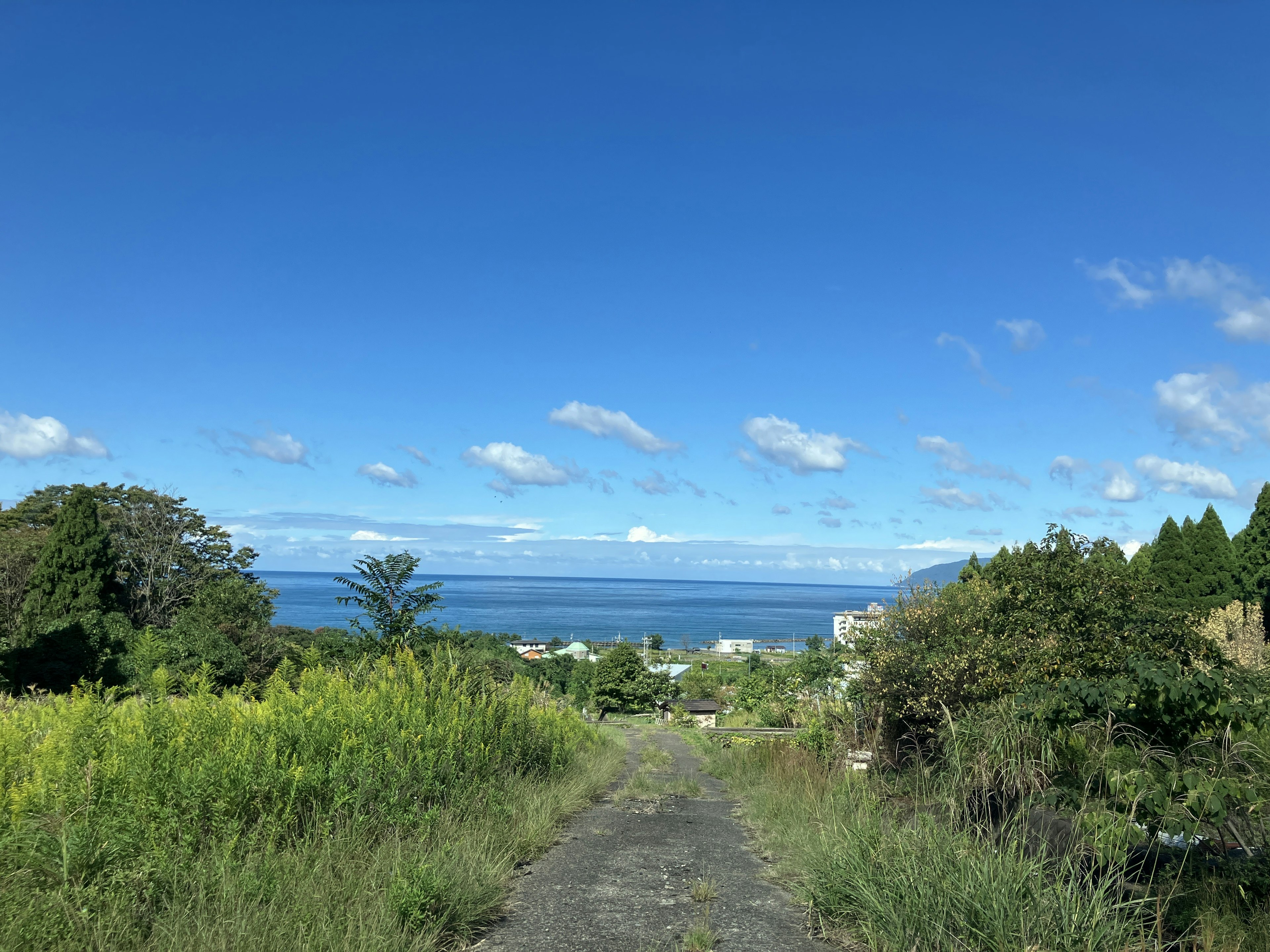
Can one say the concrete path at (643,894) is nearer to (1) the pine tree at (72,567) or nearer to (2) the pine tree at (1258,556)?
(1) the pine tree at (72,567)

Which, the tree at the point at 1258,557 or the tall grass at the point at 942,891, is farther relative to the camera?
the tree at the point at 1258,557

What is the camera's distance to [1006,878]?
4.41m

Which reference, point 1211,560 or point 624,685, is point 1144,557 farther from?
point 624,685

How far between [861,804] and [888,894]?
235cm

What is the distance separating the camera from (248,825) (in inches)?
207

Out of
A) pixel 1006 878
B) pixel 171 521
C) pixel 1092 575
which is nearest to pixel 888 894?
pixel 1006 878

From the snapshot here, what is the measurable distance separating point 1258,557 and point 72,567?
48.6 m

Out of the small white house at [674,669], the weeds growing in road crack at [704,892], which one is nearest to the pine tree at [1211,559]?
the small white house at [674,669]

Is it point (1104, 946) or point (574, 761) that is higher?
point (1104, 946)

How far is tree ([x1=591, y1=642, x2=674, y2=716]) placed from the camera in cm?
5472

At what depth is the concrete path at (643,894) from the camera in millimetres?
5020

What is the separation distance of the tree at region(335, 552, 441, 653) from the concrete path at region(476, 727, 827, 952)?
436 centimetres

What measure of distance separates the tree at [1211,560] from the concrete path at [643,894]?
36.8 meters

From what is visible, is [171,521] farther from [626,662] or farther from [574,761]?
[574,761]
